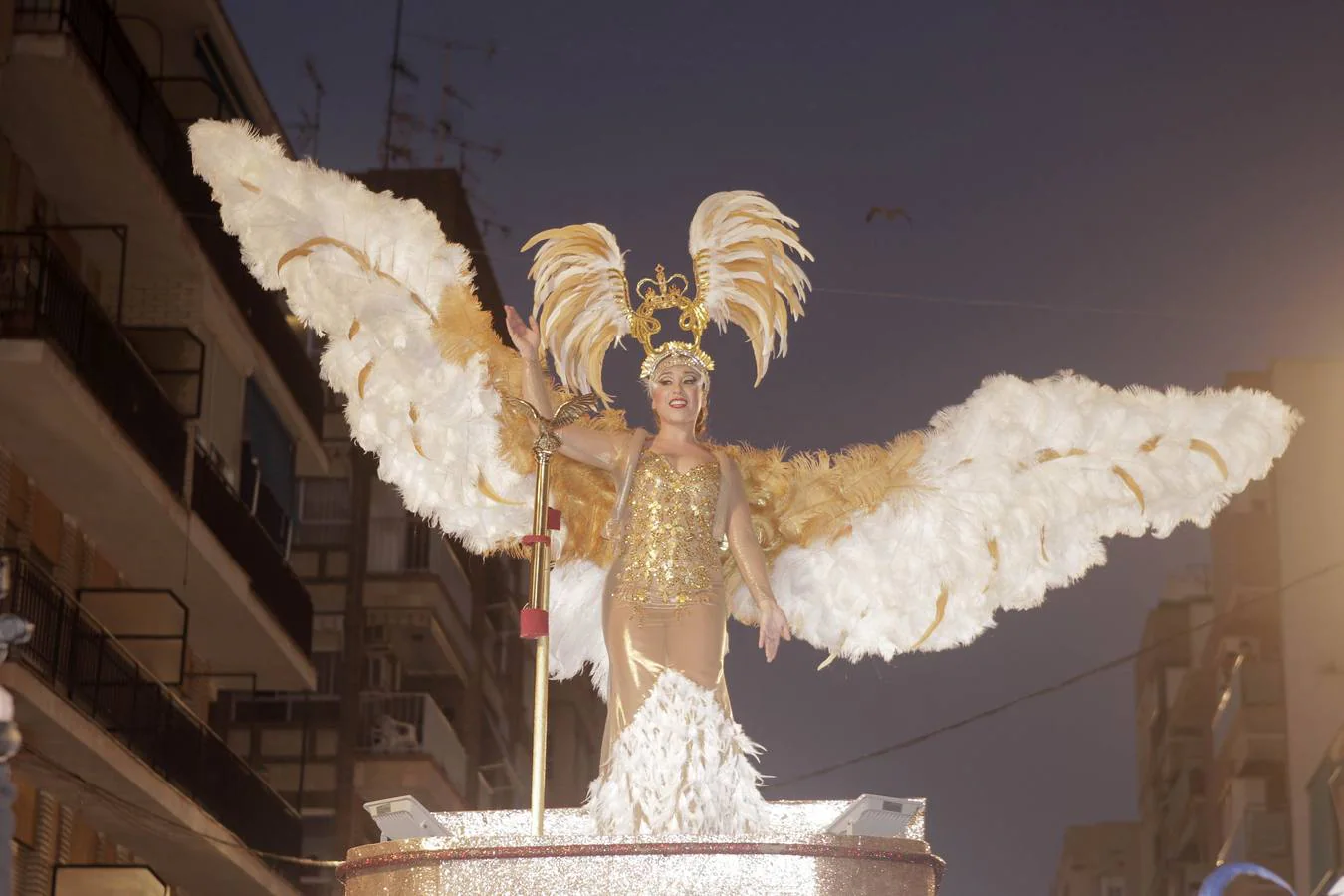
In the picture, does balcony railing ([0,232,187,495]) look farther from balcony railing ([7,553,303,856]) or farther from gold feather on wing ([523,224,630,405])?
gold feather on wing ([523,224,630,405])

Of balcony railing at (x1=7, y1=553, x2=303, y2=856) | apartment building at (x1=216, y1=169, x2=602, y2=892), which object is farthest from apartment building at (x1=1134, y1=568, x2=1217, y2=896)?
balcony railing at (x1=7, y1=553, x2=303, y2=856)

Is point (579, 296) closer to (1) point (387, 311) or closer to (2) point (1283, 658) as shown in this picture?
(1) point (387, 311)

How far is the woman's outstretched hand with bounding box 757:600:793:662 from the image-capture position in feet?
29.2

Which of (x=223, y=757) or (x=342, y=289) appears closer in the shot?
(x=342, y=289)

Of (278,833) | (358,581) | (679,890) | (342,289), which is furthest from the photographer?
(358,581)

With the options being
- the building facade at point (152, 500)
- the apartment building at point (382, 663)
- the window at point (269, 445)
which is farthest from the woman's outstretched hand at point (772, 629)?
the apartment building at point (382, 663)

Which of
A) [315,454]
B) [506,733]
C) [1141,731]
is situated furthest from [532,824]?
[1141,731]

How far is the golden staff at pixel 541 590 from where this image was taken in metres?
8.55

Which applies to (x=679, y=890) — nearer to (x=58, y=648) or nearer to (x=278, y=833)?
(x=58, y=648)

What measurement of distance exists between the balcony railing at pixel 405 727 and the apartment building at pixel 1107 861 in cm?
3561

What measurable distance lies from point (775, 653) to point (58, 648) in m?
9.93

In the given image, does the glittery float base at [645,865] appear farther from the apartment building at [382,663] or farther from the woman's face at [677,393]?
the apartment building at [382,663]

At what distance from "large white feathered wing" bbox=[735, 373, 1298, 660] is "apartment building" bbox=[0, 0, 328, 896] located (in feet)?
26.0

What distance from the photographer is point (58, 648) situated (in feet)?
57.9
